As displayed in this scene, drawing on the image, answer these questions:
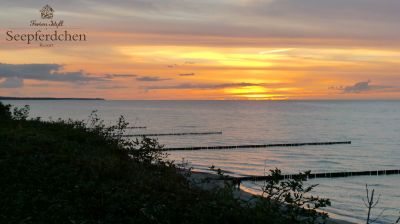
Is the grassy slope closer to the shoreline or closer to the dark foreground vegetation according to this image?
the dark foreground vegetation

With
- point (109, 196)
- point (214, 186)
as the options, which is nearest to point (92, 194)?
point (109, 196)

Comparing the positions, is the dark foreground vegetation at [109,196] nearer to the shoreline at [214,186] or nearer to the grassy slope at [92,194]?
the grassy slope at [92,194]

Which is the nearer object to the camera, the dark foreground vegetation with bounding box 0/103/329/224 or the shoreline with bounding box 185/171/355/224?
the dark foreground vegetation with bounding box 0/103/329/224

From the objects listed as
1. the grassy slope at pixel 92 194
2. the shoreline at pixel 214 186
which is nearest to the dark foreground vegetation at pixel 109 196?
the grassy slope at pixel 92 194

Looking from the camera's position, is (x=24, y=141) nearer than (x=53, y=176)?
No

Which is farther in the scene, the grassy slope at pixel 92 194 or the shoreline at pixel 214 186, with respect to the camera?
the shoreline at pixel 214 186

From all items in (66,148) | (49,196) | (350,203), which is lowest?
(350,203)

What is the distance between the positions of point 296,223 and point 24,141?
406 inches

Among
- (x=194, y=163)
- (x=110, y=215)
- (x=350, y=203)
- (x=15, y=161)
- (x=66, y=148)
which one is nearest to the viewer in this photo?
(x=110, y=215)

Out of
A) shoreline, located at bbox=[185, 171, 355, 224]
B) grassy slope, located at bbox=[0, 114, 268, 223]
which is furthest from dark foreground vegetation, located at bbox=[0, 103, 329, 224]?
shoreline, located at bbox=[185, 171, 355, 224]

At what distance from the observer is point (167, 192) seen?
34.1 ft

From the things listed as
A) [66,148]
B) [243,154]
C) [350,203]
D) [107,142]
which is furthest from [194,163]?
[66,148]

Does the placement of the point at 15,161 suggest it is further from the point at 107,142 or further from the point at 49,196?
Result: the point at 107,142

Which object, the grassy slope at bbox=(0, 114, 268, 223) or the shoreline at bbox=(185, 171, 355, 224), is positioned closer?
the grassy slope at bbox=(0, 114, 268, 223)
